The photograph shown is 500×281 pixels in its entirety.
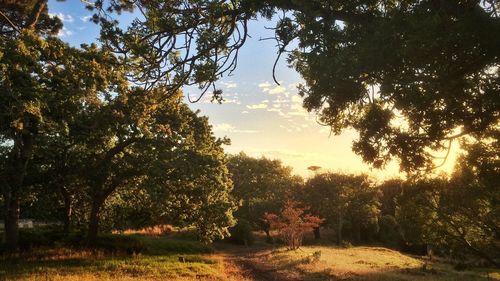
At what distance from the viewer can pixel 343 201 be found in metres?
60.7

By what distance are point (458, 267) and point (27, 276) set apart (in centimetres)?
3643

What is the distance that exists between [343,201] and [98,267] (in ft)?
145

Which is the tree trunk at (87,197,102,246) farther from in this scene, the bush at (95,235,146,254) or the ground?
the ground

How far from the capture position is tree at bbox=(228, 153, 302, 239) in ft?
207

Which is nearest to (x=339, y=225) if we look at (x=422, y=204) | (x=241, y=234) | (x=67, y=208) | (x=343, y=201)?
(x=343, y=201)

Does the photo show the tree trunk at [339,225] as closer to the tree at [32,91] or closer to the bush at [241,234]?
the bush at [241,234]

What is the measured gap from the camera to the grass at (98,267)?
18922 millimetres

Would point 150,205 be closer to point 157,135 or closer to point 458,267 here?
point 157,135

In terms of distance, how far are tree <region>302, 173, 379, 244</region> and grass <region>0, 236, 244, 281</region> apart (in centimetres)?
3430

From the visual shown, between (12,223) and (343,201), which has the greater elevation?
(343,201)

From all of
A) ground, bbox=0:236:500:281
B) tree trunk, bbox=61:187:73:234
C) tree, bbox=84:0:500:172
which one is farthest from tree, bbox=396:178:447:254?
tree trunk, bbox=61:187:73:234

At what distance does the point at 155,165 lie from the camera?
2703 centimetres

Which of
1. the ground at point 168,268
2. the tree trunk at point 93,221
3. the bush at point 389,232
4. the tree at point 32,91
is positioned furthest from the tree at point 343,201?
the tree at point 32,91

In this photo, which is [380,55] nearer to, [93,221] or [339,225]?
[93,221]
